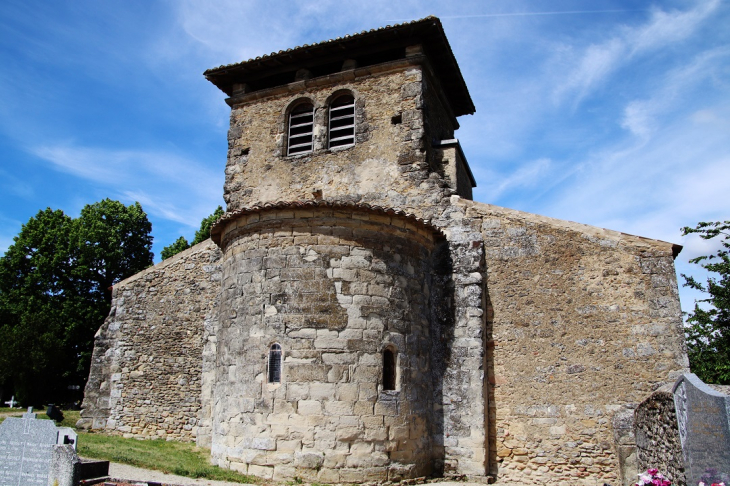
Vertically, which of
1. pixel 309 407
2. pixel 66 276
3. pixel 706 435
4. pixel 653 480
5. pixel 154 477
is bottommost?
pixel 154 477

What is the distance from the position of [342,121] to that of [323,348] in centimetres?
569

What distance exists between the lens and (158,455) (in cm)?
919

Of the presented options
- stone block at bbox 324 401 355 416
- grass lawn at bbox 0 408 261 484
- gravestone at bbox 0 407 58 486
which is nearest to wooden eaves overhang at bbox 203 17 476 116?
stone block at bbox 324 401 355 416

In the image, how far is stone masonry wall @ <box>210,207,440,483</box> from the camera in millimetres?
7594

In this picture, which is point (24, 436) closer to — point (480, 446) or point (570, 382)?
point (480, 446)

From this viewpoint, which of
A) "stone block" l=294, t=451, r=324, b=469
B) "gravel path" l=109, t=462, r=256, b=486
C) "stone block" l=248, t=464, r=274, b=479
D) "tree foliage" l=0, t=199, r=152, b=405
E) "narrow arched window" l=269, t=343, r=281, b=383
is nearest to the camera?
"gravel path" l=109, t=462, r=256, b=486

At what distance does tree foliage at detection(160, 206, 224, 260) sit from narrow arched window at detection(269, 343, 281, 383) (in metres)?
15.5

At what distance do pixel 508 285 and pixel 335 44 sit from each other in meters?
6.17

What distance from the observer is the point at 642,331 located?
8406mm

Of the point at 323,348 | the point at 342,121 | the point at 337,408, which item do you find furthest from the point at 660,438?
the point at 342,121

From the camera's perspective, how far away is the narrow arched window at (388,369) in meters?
8.12

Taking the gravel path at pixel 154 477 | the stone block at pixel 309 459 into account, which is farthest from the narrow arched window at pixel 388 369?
the gravel path at pixel 154 477

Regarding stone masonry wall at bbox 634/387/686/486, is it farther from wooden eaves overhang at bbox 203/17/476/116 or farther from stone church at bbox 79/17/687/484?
wooden eaves overhang at bbox 203/17/476/116

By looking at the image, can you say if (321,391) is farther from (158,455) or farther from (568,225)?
(568,225)
